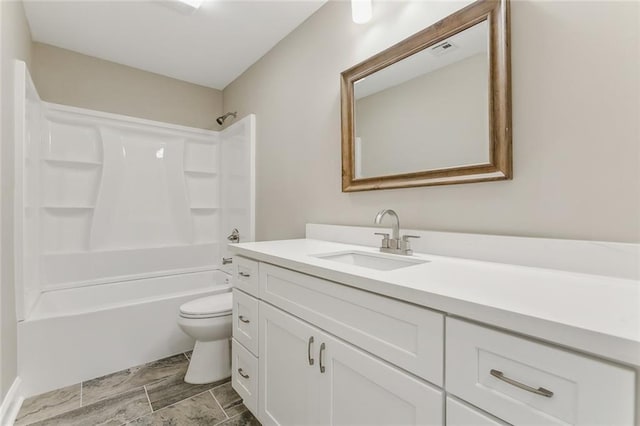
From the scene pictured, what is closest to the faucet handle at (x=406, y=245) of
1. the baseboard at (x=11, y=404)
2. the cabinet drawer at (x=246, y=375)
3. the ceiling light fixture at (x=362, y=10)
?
the cabinet drawer at (x=246, y=375)

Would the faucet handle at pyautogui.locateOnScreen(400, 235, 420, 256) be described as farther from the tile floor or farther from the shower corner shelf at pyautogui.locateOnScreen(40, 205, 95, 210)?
the shower corner shelf at pyautogui.locateOnScreen(40, 205, 95, 210)

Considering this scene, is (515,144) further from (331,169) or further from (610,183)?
(331,169)

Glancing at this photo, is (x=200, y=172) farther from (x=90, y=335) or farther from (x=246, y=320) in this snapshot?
(x=246, y=320)

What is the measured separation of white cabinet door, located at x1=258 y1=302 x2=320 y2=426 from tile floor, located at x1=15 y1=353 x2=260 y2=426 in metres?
0.35

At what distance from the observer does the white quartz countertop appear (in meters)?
0.50

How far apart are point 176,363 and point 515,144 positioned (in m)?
2.44

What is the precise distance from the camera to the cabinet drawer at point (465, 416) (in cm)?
62

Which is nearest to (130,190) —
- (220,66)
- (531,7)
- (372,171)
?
(220,66)

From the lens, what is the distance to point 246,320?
4.99ft

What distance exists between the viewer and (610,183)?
0.88 meters

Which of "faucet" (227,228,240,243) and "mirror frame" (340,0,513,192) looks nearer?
"mirror frame" (340,0,513,192)

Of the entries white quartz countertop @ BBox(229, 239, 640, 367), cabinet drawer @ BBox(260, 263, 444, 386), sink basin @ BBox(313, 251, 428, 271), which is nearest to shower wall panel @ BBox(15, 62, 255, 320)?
sink basin @ BBox(313, 251, 428, 271)

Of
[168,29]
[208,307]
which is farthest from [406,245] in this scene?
[168,29]

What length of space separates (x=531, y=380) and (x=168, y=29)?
2.74 m
